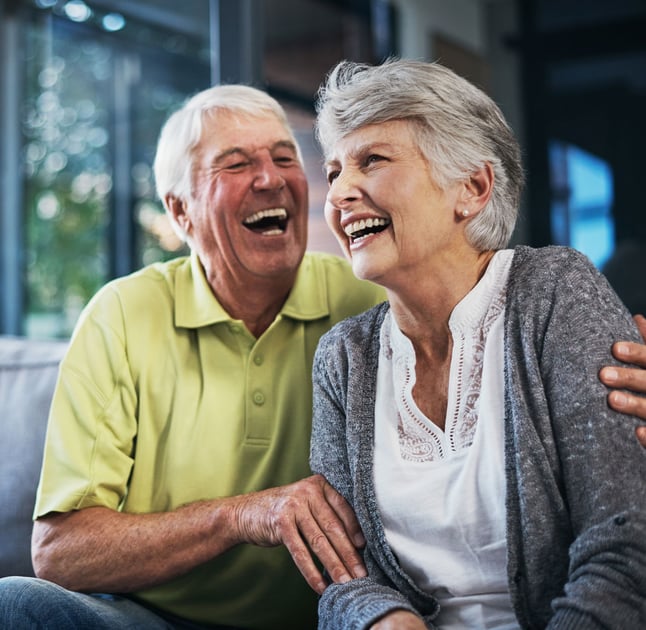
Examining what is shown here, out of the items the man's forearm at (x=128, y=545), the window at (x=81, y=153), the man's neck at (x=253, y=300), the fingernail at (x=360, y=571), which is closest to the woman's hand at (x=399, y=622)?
the fingernail at (x=360, y=571)

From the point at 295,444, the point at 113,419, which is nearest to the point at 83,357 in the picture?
the point at 113,419

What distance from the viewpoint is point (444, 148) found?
56.7 inches

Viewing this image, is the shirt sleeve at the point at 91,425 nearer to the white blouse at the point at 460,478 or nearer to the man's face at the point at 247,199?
the man's face at the point at 247,199

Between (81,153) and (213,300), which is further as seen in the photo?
(81,153)

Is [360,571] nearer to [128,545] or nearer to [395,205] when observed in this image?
[128,545]

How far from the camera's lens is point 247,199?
73.5 inches

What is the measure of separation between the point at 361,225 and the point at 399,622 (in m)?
0.61

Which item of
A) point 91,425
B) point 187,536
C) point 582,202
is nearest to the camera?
point 187,536

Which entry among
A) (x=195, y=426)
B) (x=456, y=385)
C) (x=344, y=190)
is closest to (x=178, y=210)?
(x=195, y=426)

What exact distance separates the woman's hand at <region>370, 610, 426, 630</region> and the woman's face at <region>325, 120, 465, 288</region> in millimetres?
497

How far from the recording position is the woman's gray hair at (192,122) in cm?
A: 191

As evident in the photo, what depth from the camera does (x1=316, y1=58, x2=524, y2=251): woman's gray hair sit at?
1.44 meters

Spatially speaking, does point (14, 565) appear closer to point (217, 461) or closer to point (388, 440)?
point (217, 461)

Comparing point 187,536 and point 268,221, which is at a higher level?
point 268,221
